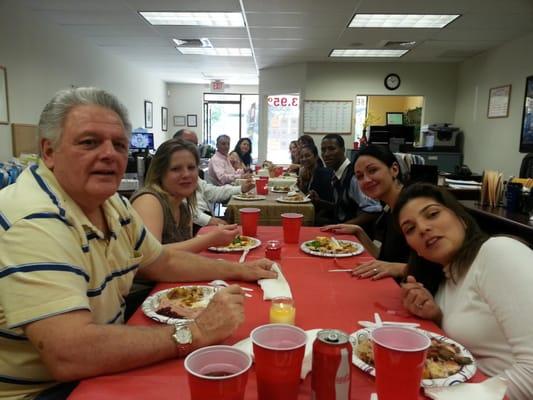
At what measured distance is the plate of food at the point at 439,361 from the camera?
2.73 ft

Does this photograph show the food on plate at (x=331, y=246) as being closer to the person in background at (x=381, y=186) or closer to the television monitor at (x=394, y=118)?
the person in background at (x=381, y=186)

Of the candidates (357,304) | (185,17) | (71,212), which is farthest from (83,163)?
(185,17)

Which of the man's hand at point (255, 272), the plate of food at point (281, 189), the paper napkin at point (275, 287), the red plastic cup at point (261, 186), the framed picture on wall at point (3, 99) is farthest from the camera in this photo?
the framed picture on wall at point (3, 99)

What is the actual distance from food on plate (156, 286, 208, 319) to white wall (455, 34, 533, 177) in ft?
19.7

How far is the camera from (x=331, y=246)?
194 centimetres

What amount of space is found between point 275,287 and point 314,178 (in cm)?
272

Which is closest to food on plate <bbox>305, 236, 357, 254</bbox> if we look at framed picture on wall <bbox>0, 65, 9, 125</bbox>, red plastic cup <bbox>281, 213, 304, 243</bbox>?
red plastic cup <bbox>281, 213, 304, 243</bbox>

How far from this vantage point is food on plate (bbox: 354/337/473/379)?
854 mm

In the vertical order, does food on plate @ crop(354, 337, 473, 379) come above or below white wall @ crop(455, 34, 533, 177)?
below

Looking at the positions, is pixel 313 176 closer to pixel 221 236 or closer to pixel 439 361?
pixel 221 236

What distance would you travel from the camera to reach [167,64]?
343 inches

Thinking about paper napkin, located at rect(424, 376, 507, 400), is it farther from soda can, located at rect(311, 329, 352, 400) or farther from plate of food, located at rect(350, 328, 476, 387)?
soda can, located at rect(311, 329, 352, 400)

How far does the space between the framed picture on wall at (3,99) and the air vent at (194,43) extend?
9.06ft

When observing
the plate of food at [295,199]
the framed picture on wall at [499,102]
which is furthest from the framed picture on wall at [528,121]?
the plate of food at [295,199]
